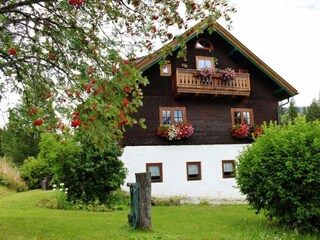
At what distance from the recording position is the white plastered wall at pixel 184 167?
60.8ft

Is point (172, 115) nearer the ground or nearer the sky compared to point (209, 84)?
nearer the ground

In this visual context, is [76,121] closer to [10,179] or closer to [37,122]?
[37,122]

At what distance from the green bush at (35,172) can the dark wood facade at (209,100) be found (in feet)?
31.5

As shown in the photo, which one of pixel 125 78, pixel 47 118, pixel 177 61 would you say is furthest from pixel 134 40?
pixel 177 61

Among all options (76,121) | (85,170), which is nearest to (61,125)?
(76,121)

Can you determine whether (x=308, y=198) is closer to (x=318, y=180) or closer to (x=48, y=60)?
(x=318, y=180)

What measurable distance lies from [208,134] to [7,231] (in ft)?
45.0

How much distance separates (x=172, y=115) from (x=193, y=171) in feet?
10.6

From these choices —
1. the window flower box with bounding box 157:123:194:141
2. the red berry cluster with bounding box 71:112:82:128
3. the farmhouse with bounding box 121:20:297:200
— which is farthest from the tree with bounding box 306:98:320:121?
the red berry cluster with bounding box 71:112:82:128

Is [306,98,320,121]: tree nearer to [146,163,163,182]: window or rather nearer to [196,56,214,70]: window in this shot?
[196,56,214,70]: window

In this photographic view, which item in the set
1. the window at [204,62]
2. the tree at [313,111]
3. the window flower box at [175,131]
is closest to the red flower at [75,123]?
the window flower box at [175,131]

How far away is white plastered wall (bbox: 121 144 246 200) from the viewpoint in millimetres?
18539

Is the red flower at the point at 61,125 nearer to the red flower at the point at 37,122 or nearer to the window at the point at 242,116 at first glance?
the red flower at the point at 37,122

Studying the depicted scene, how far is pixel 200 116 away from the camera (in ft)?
67.2
